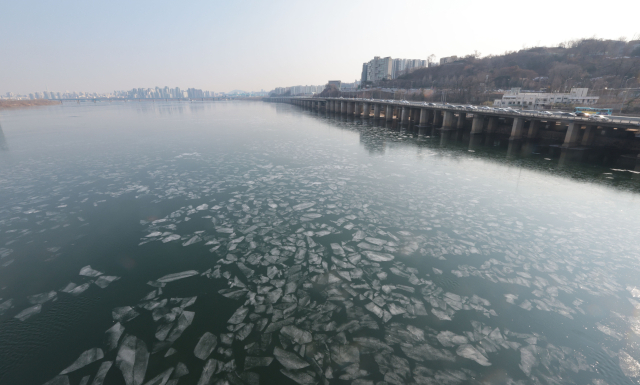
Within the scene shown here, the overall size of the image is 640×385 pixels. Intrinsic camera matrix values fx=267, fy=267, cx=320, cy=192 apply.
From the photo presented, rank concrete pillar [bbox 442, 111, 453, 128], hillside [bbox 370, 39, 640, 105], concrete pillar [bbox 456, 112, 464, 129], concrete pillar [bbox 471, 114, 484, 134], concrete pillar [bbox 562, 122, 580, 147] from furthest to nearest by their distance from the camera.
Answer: hillside [bbox 370, 39, 640, 105], concrete pillar [bbox 442, 111, 453, 128], concrete pillar [bbox 456, 112, 464, 129], concrete pillar [bbox 471, 114, 484, 134], concrete pillar [bbox 562, 122, 580, 147]

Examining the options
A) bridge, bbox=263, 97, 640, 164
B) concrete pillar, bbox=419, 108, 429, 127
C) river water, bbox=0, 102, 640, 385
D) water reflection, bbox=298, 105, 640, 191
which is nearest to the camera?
river water, bbox=0, 102, 640, 385

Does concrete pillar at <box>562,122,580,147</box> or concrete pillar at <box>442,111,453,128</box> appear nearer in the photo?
concrete pillar at <box>562,122,580,147</box>

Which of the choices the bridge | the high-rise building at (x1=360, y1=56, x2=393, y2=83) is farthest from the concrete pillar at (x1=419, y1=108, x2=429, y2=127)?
the high-rise building at (x1=360, y1=56, x2=393, y2=83)

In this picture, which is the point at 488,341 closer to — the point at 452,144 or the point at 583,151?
the point at 452,144

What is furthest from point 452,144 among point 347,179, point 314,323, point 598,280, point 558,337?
point 314,323

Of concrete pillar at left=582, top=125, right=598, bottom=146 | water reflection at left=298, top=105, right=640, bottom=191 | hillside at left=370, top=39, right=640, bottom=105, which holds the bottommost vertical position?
water reflection at left=298, top=105, right=640, bottom=191

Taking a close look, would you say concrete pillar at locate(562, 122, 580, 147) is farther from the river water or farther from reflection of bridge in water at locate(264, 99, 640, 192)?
the river water

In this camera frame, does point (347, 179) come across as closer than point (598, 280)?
No
